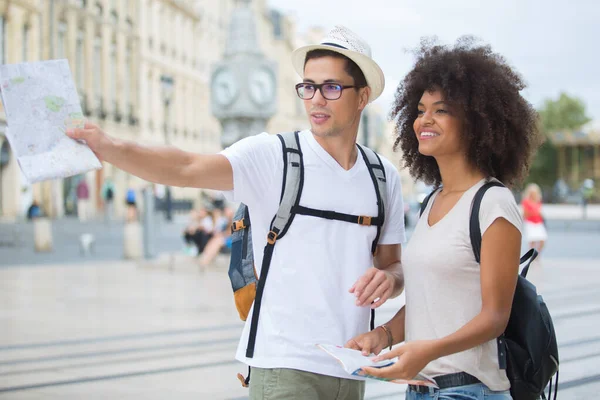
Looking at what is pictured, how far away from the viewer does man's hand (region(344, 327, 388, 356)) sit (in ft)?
9.77

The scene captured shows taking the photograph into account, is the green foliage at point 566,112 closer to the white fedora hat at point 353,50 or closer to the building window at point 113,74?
the building window at point 113,74

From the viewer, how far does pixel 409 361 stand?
267 cm

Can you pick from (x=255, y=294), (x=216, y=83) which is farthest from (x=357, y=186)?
(x=216, y=83)

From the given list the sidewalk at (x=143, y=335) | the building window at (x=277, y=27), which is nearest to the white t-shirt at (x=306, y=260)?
the sidewalk at (x=143, y=335)

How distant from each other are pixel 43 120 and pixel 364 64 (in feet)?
3.90

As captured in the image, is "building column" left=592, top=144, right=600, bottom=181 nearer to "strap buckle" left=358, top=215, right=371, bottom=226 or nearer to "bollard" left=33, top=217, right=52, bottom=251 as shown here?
"bollard" left=33, top=217, right=52, bottom=251

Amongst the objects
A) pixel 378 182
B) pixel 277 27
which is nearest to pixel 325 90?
pixel 378 182

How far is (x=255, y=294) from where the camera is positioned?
10.2ft

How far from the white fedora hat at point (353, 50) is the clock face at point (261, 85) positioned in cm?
1509

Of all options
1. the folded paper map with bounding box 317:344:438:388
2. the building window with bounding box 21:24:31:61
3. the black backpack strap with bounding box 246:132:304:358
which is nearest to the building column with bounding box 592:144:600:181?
the building window with bounding box 21:24:31:61

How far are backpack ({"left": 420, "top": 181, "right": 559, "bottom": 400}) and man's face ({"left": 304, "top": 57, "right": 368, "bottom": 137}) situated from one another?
0.61m

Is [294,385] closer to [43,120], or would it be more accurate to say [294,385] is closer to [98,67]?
[43,120]

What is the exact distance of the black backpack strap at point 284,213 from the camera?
3031 mm

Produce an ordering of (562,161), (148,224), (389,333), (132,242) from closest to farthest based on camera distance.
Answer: (389,333) → (148,224) → (132,242) → (562,161)
